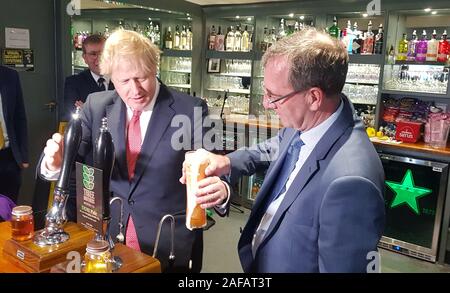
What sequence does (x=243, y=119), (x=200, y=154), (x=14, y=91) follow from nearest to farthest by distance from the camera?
(x=200, y=154) < (x=14, y=91) < (x=243, y=119)

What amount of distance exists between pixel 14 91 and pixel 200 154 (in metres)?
2.87

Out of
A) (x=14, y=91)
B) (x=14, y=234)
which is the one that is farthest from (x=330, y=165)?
(x=14, y=91)

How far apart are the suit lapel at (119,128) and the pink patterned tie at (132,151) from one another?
0.02 meters

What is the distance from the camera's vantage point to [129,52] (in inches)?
66.1

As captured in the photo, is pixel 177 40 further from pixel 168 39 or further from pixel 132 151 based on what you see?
pixel 132 151

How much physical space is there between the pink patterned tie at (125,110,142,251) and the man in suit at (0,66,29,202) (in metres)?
2.11

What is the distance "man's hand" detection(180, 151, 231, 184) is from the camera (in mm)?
1313

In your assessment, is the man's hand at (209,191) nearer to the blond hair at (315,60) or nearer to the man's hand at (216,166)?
the man's hand at (216,166)

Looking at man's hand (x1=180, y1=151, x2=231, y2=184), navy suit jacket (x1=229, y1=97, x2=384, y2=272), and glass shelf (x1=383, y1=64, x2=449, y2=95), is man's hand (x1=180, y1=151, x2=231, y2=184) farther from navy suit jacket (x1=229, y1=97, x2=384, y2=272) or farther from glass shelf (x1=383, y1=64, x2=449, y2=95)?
glass shelf (x1=383, y1=64, x2=449, y2=95)

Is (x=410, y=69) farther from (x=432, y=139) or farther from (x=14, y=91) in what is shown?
(x=14, y=91)

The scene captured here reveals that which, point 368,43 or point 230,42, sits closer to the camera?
point 368,43

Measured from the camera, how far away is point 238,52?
5.69m

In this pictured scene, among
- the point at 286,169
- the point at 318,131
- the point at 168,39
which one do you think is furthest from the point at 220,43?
the point at 318,131

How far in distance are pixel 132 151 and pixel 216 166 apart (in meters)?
0.55
